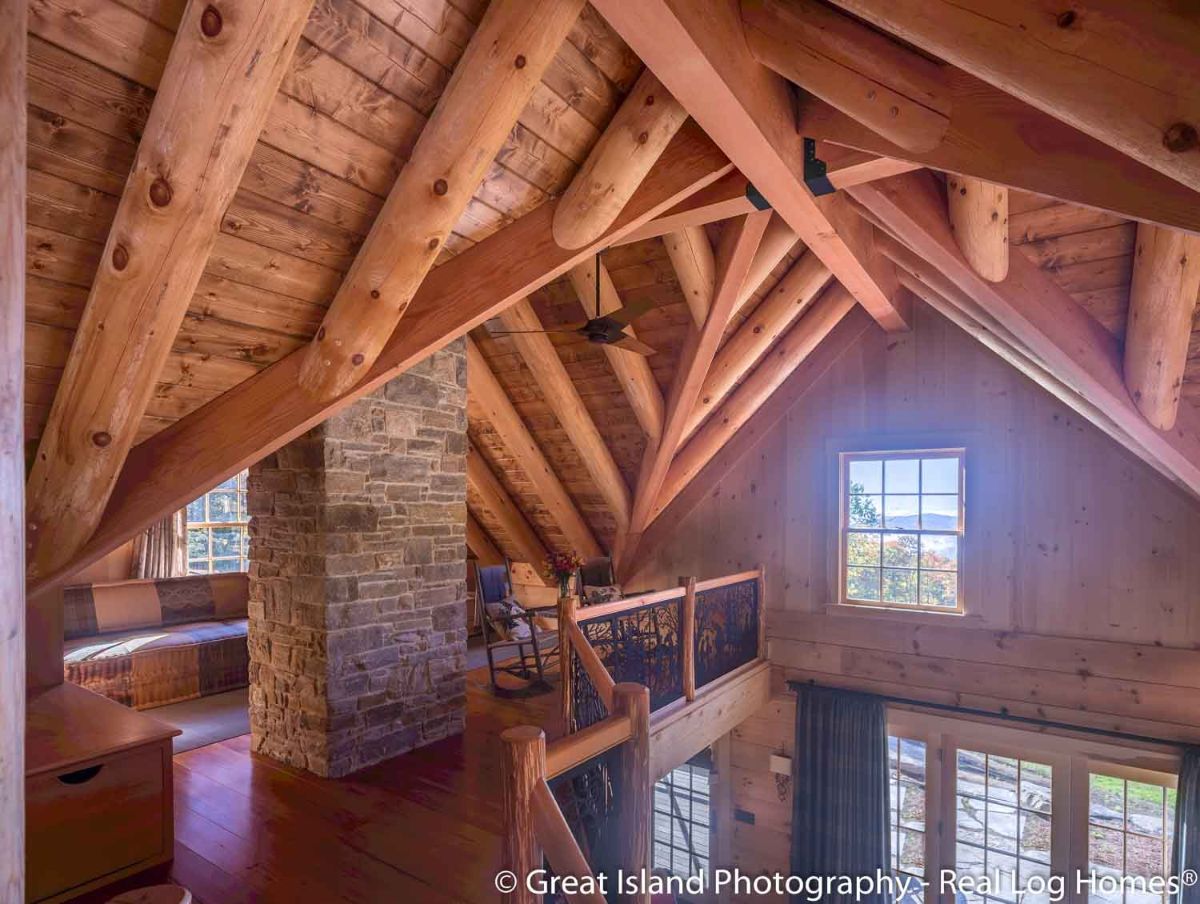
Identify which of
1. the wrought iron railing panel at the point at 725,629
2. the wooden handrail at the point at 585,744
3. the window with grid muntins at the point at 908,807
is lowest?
the window with grid muntins at the point at 908,807

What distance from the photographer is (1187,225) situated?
159 cm

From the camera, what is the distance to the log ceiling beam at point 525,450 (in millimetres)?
6266

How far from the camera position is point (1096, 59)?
3.83ft

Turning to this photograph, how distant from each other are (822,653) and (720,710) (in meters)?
1.34

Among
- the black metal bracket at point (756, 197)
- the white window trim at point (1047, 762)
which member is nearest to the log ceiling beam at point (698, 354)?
the black metal bracket at point (756, 197)

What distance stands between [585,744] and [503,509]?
17.9ft

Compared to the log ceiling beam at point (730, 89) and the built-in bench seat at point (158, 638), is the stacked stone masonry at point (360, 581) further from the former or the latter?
the log ceiling beam at point (730, 89)

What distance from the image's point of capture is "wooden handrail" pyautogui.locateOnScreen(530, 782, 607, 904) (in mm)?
1919

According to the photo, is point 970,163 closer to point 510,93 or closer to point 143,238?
point 510,93

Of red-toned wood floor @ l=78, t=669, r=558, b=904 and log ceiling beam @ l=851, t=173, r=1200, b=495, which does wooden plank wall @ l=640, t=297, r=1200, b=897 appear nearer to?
log ceiling beam @ l=851, t=173, r=1200, b=495

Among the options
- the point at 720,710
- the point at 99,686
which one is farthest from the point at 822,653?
the point at 99,686

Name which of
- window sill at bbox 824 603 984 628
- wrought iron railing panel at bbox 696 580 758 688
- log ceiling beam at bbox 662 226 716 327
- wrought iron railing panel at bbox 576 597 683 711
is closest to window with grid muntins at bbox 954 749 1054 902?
window sill at bbox 824 603 984 628

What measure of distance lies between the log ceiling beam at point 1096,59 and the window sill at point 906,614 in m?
4.87

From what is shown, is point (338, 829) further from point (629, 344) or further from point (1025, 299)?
point (1025, 299)
